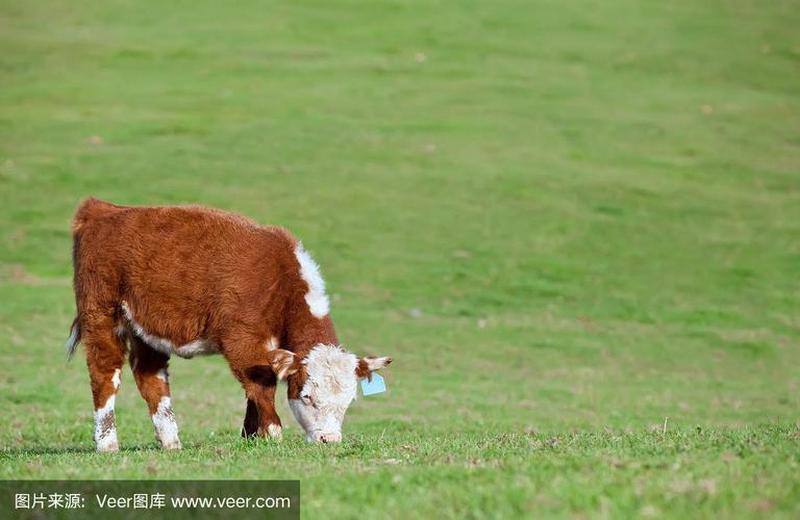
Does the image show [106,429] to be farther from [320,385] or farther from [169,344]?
[320,385]

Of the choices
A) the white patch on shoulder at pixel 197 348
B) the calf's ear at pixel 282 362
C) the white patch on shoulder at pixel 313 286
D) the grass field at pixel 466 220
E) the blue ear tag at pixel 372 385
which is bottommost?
the grass field at pixel 466 220

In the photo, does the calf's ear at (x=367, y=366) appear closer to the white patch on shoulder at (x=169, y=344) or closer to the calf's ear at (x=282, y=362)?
the calf's ear at (x=282, y=362)

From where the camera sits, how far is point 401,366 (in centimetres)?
2300

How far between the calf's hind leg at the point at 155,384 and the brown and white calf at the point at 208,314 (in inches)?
0.4

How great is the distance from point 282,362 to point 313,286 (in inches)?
40.1

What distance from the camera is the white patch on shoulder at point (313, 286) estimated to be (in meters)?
12.0

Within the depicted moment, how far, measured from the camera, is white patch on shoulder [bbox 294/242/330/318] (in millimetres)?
11984

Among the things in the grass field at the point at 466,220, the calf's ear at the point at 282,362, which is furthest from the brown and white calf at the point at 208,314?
the grass field at the point at 466,220

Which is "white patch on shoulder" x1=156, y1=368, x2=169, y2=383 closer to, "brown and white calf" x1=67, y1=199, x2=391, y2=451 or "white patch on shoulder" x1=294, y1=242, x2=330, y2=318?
"brown and white calf" x1=67, y1=199, x2=391, y2=451

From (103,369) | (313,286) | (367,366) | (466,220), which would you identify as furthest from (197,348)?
(466,220)

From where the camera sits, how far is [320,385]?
11352 mm

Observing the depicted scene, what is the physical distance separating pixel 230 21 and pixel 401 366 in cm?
2998

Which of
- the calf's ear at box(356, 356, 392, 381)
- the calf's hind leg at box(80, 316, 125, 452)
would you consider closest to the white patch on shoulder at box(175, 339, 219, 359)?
the calf's hind leg at box(80, 316, 125, 452)

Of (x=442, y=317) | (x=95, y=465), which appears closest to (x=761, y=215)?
(x=442, y=317)
